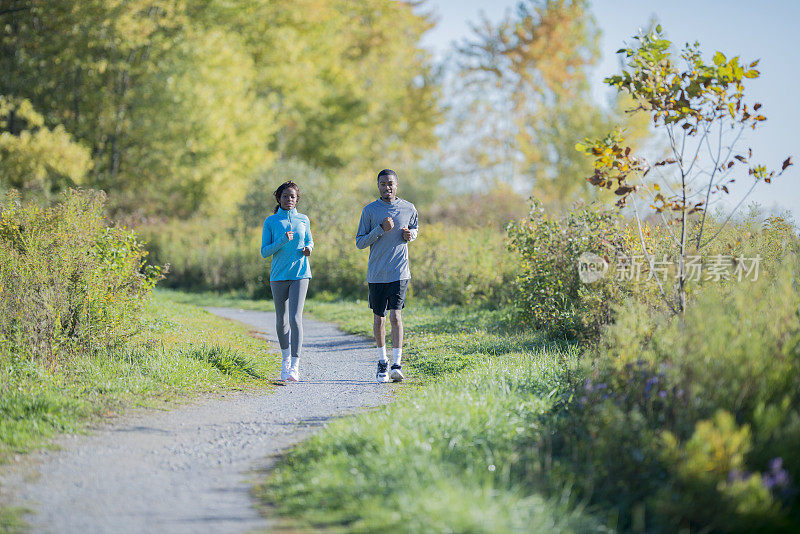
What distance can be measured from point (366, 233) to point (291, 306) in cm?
117

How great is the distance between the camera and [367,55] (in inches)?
1594

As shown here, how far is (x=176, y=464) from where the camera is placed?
213 inches

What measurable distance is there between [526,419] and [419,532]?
6.84 ft

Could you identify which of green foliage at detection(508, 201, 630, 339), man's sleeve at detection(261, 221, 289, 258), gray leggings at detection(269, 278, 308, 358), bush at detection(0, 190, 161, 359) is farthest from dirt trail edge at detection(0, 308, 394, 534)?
green foliage at detection(508, 201, 630, 339)

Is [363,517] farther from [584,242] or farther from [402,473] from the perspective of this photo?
[584,242]

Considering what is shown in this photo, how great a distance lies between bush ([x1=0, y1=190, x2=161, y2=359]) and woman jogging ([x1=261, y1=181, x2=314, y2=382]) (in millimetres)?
1941

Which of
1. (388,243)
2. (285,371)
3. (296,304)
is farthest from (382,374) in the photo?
(388,243)

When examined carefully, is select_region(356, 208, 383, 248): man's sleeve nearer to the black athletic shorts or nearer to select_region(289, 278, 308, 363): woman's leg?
the black athletic shorts

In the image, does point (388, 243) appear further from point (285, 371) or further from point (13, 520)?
point (13, 520)

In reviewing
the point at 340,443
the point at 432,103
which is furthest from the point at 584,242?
the point at 432,103

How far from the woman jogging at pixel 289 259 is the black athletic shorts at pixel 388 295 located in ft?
2.54

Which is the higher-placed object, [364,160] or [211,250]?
[364,160]

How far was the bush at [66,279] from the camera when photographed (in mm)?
7477

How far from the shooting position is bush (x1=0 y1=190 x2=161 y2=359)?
748cm
